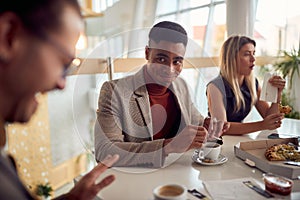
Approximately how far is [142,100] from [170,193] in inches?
26.4

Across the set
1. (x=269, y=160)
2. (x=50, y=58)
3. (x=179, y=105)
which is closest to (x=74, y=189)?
(x=50, y=58)

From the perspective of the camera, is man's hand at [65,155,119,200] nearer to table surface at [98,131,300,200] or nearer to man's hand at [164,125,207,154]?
table surface at [98,131,300,200]

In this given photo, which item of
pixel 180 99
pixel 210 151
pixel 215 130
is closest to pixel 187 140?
pixel 210 151

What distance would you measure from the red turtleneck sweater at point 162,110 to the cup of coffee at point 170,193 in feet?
2.16

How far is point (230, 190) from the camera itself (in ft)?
3.15

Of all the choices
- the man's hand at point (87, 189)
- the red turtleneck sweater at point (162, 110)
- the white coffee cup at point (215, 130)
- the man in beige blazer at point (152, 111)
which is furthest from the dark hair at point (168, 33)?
the man's hand at point (87, 189)

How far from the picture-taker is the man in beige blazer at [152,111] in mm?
1203

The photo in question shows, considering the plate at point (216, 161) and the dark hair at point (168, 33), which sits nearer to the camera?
the plate at point (216, 161)

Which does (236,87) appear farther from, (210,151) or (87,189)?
(87,189)

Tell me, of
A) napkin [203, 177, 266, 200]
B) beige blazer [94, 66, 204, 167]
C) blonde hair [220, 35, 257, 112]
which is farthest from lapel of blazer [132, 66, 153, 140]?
blonde hair [220, 35, 257, 112]

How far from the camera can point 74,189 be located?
775 millimetres

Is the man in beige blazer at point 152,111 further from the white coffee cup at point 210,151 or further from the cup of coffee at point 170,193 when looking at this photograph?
the cup of coffee at point 170,193

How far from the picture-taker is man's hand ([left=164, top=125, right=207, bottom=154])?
1.18 meters

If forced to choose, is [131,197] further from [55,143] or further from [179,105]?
[55,143]
